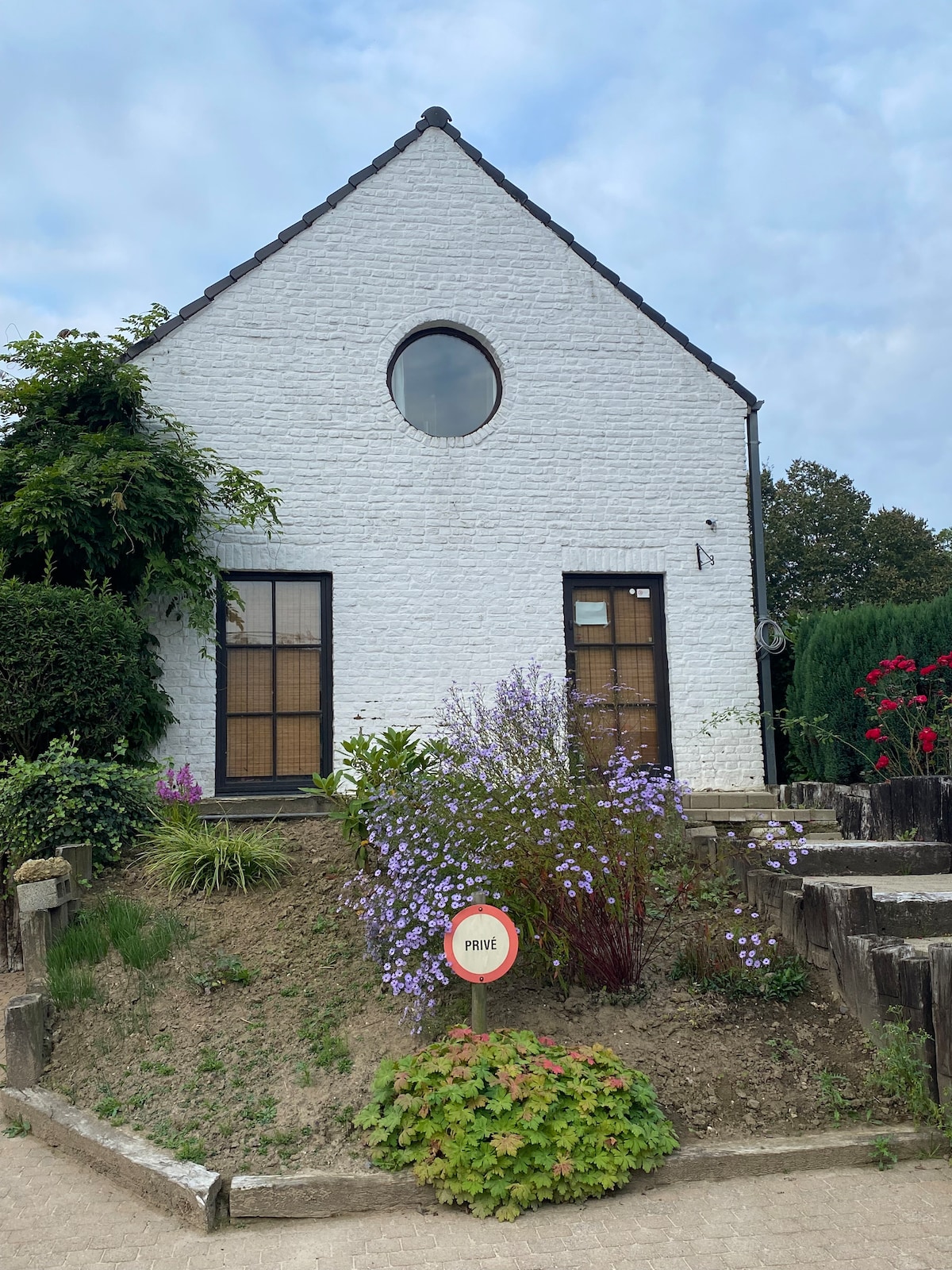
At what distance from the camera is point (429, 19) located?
Result: 629 cm

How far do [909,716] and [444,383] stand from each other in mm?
5038

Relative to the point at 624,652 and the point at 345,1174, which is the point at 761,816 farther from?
the point at 345,1174

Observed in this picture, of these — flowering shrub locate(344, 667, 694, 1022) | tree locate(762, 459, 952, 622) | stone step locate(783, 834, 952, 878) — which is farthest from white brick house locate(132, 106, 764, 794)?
tree locate(762, 459, 952, 622)

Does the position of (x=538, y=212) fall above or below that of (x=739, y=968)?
above

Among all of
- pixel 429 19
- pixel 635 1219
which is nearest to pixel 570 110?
pixel 429 19

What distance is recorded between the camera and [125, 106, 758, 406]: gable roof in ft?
29.6

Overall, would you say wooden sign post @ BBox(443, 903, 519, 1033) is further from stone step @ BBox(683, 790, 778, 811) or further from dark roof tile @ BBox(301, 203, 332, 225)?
dark roof tile @ BBox(301, 203, 332, 225)

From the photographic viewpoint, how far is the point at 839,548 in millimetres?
29891

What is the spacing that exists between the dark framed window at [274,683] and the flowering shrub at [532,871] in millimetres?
3462

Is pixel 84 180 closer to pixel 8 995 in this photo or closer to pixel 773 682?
pixel 8 995

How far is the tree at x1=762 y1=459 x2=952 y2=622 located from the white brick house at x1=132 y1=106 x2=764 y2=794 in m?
20.1

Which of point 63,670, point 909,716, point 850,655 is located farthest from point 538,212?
point 63,670

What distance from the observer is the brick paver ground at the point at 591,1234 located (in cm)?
329

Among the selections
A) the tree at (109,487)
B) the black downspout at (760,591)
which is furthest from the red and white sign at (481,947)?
the black downspout at (760,591)
